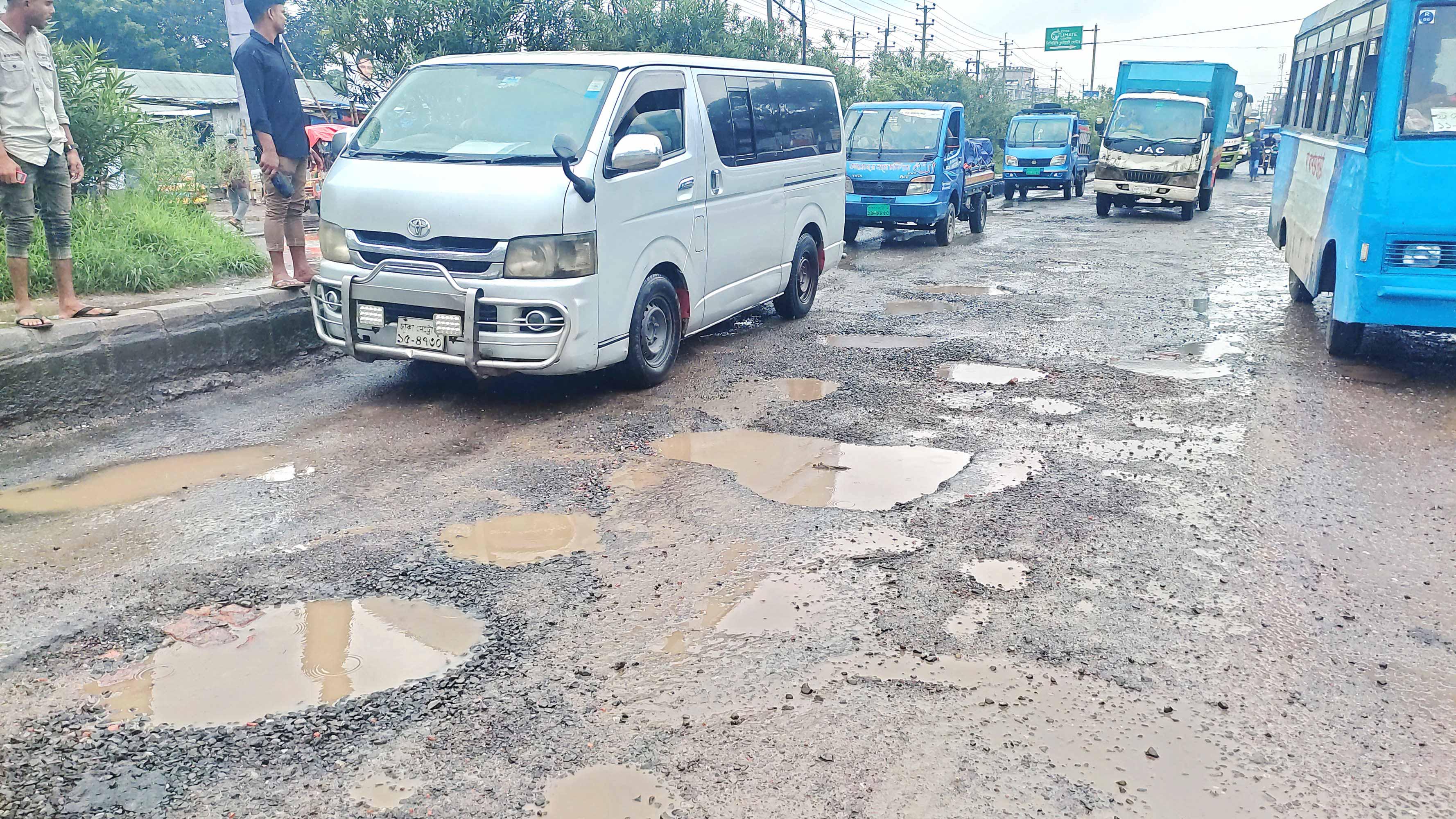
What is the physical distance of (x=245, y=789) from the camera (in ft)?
8.63

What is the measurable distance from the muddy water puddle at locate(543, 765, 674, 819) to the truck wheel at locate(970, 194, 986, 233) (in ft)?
49.4

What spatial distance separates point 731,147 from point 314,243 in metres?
5.53

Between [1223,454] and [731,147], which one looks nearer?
[1223,454]

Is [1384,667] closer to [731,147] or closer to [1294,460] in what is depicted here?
[1294,460]

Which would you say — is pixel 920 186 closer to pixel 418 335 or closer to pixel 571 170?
pixel 571 170

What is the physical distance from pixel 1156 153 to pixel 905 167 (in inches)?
289

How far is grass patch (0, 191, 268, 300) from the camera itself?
23.0 feet

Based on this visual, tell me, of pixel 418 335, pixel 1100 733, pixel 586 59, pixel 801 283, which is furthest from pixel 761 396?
pixel 1100 733

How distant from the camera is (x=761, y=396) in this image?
659cm

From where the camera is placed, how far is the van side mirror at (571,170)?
18.6ft

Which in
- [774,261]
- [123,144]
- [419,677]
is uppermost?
[123,144]

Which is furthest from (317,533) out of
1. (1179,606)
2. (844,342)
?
(844,342)

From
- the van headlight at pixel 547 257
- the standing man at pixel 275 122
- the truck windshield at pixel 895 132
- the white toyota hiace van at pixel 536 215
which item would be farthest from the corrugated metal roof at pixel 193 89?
the van headlight at pixel 547 257

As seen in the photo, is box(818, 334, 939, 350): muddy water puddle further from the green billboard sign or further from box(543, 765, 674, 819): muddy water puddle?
the green billboard sign
